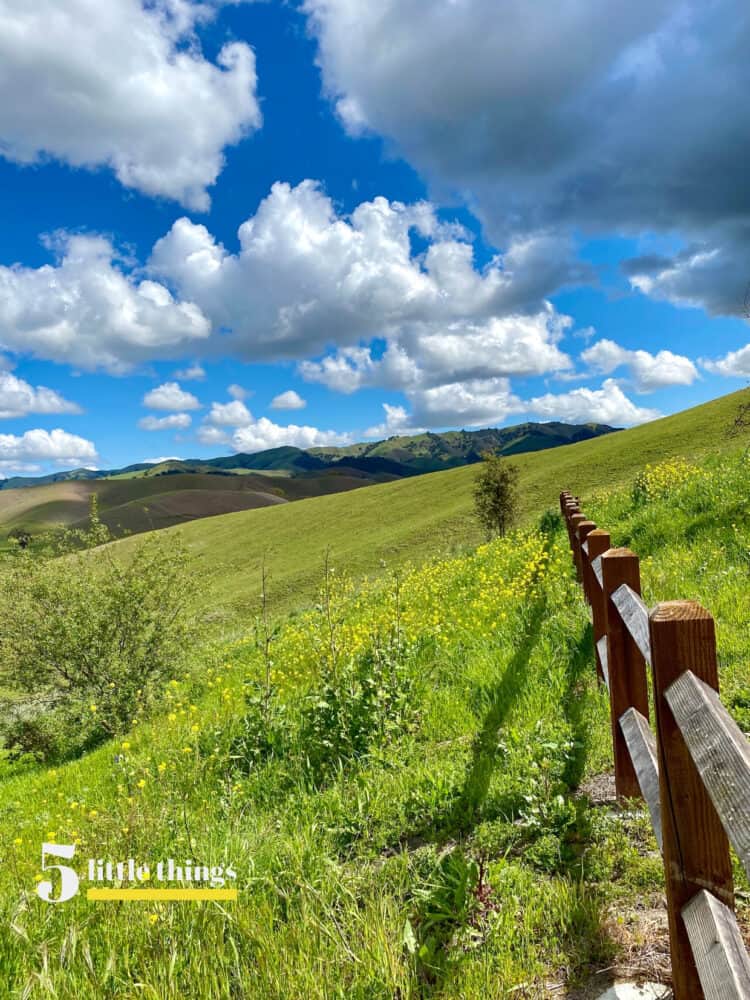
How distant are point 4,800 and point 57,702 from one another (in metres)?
6.05

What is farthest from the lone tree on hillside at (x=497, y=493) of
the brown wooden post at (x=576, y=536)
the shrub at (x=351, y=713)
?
the shrub at (x=351, y=713)

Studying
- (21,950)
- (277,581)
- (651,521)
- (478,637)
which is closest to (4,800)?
(21,950)

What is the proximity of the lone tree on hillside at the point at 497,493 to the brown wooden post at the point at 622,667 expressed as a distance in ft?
102

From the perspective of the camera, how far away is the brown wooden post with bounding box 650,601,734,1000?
2.19 metres

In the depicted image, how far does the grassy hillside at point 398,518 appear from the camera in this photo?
46.6 meters

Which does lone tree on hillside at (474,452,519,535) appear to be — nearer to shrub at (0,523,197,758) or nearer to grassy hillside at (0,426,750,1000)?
shrub at (0,523,197,758)

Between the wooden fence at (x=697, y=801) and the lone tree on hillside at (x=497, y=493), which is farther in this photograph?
the lone tree on hillside at (x=497, y=493)

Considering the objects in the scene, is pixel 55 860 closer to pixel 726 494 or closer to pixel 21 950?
pixel 21 950

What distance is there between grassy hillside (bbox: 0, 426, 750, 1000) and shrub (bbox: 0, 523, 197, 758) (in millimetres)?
4732

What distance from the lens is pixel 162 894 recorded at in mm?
3475

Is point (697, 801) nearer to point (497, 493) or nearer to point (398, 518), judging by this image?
point (497, 493)

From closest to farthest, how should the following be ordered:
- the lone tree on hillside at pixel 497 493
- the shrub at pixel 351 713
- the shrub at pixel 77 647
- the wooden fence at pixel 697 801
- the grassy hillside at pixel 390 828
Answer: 1. the wooden fence at pixel 697 801
2. the grassy hillside at pixel 390 828
3. the shrub at pixel 351 713
4. the shrub at pixel 77 647
5. the lone tree on hillside at pixel 497 493

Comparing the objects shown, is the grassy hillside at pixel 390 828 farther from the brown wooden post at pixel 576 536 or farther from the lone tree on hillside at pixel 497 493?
the lone tree on hillside at pixel 497 493

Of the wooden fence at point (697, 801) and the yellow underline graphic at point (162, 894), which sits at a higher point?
the wooden fence at point (697, 801)
